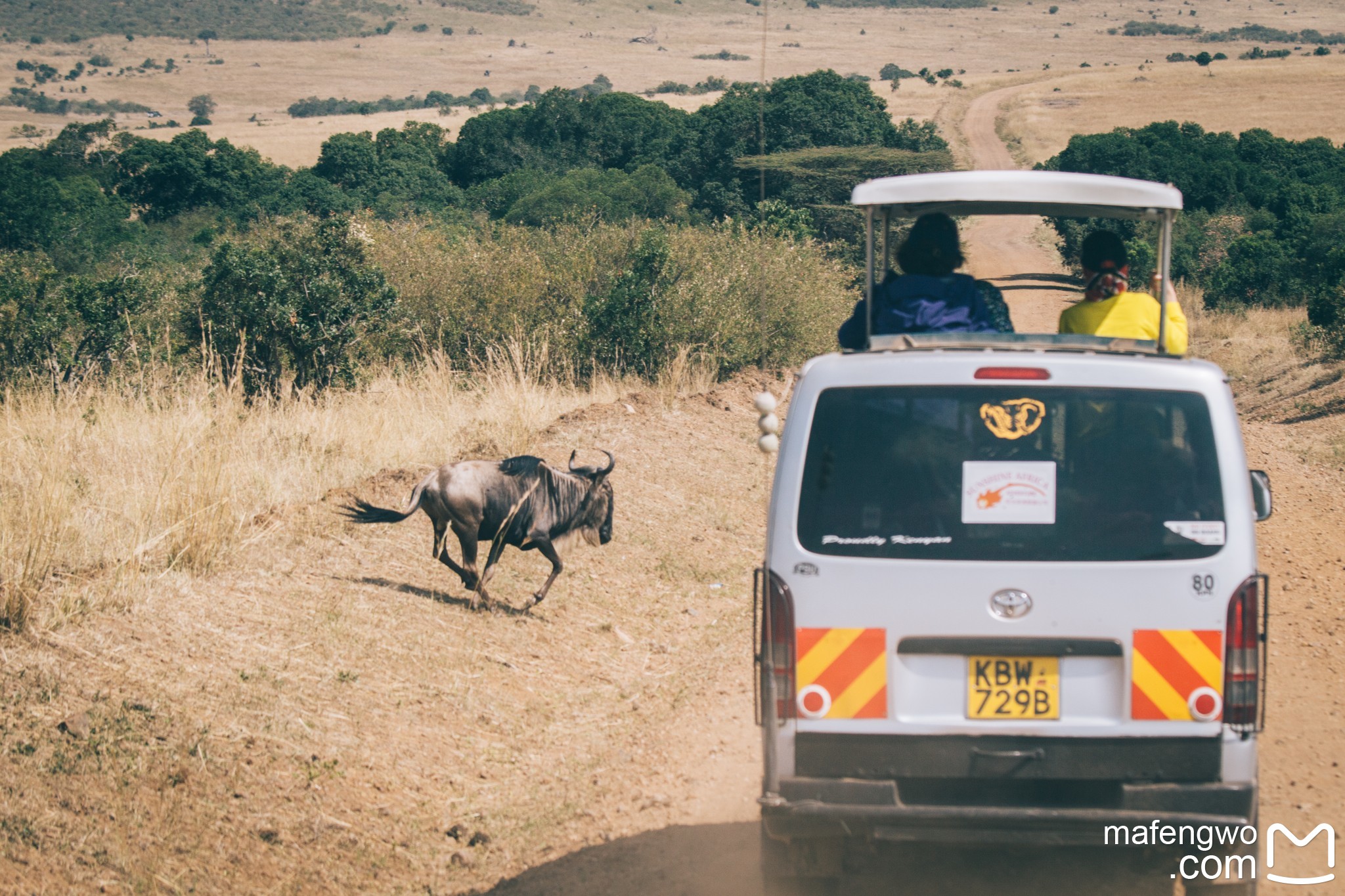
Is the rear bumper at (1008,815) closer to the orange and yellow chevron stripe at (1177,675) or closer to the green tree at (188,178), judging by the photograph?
the orange and yellow chevron stripe at (1177,675)

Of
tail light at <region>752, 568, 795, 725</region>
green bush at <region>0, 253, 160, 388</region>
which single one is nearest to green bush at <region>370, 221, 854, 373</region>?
green bush at <region>0, 253, 160, 388</region>

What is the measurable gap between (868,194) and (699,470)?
7745 mm

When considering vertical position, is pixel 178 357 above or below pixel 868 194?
below

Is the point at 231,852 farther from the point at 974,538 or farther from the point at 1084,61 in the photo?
the point at 1084,61

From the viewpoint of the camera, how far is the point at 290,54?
445 ft

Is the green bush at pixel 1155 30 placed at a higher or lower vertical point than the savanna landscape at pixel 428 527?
higher

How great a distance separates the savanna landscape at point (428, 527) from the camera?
502 centimetres

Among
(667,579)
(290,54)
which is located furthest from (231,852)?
(290,54)

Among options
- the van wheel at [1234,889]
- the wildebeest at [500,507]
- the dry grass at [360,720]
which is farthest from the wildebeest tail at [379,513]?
the van wheel at [1234,889]

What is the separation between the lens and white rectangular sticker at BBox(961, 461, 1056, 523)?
3.72 meters

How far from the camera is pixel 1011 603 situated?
3.66 meters

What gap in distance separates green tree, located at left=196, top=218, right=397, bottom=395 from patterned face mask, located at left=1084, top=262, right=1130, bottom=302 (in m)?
10.8
